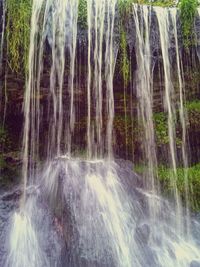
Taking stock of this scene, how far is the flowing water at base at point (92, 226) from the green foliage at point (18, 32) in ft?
6.70

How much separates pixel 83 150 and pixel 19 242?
3008 millimetres

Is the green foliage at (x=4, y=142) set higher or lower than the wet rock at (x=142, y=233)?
higher

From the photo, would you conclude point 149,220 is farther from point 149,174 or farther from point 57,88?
point 57,88

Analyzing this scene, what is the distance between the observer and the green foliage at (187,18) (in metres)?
7.41

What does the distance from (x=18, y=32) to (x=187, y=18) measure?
10.8 feet

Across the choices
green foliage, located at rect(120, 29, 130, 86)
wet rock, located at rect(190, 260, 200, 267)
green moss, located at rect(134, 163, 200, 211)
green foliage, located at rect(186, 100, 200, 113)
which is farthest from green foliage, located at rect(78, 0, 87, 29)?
wet rock, located at rect(190, 260, 200, 267)

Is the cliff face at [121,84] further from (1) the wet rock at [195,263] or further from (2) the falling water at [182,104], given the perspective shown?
(1) the wet rock at [195,263]

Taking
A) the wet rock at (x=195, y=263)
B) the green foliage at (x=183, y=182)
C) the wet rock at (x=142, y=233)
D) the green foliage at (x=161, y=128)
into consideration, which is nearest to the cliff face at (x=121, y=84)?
the green foliage at (x=161, y=128)

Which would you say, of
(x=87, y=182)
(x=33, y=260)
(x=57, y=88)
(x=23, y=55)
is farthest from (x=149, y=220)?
(x=23, y=55)

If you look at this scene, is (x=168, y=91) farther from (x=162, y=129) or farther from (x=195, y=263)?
(x=195, y=263)

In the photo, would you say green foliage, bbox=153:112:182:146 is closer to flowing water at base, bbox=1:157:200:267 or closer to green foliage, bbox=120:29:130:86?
green foliage, bbox=120:29:130:86

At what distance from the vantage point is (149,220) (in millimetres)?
6152

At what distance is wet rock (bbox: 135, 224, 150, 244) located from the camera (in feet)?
18.5

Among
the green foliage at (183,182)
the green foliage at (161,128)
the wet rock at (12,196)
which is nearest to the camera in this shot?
the wet rock at (12,196)
